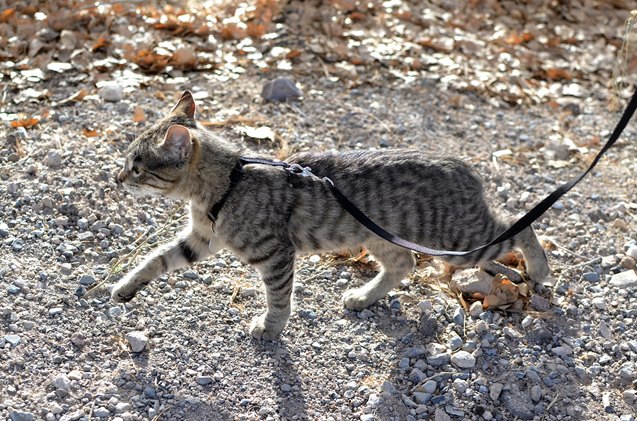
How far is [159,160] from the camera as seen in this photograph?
4.18m

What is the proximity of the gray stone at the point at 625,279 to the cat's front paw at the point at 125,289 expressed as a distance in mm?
Result: 2821

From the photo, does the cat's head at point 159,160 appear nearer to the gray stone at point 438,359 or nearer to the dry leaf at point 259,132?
the dry leaf at point 259,132

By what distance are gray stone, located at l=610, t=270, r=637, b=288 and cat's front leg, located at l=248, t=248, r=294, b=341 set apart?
2036 millimetres

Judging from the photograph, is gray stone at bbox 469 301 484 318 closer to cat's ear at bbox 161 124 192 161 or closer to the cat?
the cat

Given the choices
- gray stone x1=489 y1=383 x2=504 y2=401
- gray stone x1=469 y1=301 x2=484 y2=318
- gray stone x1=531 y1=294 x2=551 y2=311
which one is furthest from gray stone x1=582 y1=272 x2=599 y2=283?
gray stone x1=489 y1=383 x2=504 y2=401

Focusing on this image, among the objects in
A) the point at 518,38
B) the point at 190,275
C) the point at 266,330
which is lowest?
the point at 190,275

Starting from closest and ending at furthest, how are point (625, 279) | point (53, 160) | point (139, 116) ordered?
1. point (625, 279)
2. point (53, 160)
3. point (139, 116)

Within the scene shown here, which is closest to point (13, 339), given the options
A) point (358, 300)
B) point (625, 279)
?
point (358, 300)

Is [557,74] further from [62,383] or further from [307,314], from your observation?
[62,383]

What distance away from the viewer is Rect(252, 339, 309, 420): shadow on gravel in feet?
13.0

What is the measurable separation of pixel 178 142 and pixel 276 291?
0.92 m

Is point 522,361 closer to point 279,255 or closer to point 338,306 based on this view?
point 338,306

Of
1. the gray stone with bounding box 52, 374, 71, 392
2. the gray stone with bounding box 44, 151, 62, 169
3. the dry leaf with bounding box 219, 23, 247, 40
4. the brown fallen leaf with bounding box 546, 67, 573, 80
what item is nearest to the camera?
the gray stone with bounding box 52, 374, 71, 392

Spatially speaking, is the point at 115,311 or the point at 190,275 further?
the point at 190,275
